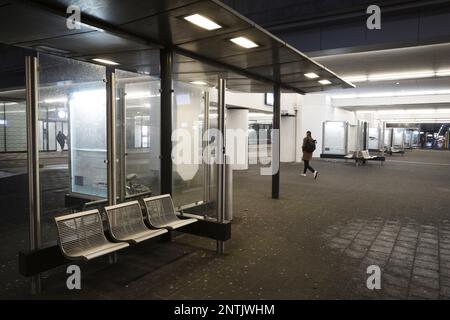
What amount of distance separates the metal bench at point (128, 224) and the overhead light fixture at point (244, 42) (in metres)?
2.60

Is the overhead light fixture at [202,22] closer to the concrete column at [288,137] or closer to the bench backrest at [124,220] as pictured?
the bench backrest at [124,220]

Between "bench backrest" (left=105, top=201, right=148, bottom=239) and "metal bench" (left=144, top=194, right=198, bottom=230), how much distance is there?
6.1 inches

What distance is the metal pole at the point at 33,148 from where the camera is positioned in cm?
339

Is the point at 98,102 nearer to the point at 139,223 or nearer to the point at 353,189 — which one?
the point at 139,223

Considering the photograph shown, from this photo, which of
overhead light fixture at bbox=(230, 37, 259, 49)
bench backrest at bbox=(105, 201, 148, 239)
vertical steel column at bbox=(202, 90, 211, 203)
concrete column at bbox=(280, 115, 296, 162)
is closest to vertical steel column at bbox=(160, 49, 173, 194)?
bench backrest at bbox=(105, 201, 148, 239)

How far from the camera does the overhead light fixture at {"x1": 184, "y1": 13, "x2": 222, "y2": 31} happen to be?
151 inches

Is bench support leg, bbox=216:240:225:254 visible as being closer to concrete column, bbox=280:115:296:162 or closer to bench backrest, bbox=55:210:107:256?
bench backrest, bbox=55:210:107:256

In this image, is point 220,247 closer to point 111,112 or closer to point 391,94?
point 111,112

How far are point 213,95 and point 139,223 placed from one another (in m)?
6.76

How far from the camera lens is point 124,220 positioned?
4.45 m

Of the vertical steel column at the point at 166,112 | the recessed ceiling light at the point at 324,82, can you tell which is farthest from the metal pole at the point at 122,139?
the recessed ceiling light at the point at 324,82

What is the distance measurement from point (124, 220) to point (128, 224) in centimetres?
8
